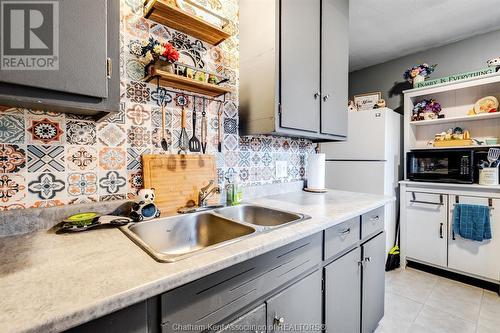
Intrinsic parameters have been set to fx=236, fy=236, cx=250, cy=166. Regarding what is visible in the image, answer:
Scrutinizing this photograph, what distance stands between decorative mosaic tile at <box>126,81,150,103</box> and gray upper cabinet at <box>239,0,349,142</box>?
23.3 inches

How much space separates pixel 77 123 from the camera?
987 mm

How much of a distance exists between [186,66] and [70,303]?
3.70 ft

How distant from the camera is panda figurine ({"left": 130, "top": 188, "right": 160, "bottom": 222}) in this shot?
1025 millimetres

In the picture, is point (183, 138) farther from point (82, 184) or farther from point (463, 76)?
point (463, 76)

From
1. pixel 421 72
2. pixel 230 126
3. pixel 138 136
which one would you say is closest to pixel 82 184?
pixel 138 136

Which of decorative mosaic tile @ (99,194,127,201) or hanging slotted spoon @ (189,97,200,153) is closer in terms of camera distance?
decorative mosaic tile @ (99,194,127,201)

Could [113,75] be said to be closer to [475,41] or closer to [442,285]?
[442,285]

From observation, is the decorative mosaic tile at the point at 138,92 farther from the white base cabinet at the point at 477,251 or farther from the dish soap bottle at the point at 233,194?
the white base cabinet at the point at 477,251

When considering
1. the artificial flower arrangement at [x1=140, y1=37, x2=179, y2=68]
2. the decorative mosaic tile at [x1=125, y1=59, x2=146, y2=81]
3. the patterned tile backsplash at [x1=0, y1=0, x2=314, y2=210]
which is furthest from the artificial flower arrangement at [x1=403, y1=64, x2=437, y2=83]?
the decorative mosaic tile at [x1=125, y1=59, x2=146, y2=81]

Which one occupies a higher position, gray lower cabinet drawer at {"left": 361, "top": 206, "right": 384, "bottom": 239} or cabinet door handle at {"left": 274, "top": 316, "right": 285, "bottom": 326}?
gray lower cabinet drawer at {"left": 361, "top": 206, "right": 384, "bottom": 239}

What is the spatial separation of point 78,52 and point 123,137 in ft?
1.45

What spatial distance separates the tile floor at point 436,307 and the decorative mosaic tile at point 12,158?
227 centimetres

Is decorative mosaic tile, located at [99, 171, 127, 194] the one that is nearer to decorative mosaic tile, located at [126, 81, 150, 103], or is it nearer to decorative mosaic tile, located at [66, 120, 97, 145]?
decorative mosaic tile, located at [66, 120, 97, 145]

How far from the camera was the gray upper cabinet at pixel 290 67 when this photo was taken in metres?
1.36
